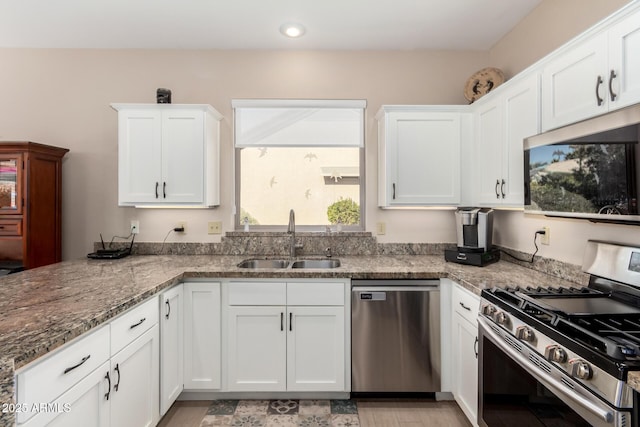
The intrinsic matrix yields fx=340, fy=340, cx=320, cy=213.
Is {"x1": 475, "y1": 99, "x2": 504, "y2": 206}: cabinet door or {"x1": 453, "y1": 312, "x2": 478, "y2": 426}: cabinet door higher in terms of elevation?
{"x1": 475, "y1": 99, "x2": 504, "y2": 206}: cabinet door

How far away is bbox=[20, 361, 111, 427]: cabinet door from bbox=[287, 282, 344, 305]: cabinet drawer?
Answer: 3.59 feet

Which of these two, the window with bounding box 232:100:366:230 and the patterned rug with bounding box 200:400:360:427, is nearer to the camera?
the patterned rug with bounding box 200:400:360:427

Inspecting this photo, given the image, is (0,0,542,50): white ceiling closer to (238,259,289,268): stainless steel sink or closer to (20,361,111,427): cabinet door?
(238,259,289,268): stainless steel sink

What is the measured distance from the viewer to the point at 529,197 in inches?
71.3

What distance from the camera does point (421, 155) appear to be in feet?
8.80

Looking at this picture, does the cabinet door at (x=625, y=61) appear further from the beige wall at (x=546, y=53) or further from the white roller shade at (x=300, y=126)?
the white roller shade at (x=300, y=126)

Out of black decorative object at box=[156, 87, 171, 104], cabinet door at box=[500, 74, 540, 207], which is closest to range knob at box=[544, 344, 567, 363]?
cabinet door at box=[500, 74, 540, 207]

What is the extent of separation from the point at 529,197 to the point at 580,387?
3.34ft

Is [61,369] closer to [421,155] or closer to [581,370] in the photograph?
[581,370]

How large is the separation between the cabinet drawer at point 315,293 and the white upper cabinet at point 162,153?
106 cm

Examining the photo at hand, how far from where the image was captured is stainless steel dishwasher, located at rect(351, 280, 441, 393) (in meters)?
2.26

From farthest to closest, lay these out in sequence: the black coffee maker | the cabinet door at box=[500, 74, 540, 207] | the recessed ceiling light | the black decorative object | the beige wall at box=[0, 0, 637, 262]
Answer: the beige wall at box=[0, 0, 637, 262], the black decorative object, the recessed ceiling light, the black coffee maker, the cabinet door at box=[500, 74, 540, 207]

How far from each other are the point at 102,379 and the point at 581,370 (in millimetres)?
1774

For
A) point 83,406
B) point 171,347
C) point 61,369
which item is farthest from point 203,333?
point 61,369
